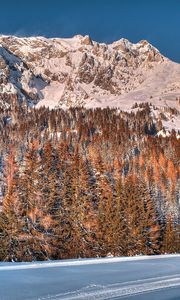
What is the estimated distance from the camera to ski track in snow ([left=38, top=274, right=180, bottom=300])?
11.9 metres

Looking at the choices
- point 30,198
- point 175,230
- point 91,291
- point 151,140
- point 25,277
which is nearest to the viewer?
point 91,291

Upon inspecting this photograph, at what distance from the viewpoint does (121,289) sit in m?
13.2

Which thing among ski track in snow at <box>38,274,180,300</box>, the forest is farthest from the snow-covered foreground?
the forest

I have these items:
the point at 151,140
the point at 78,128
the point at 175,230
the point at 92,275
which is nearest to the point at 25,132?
the point at 78,128

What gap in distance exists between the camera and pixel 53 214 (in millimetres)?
41219

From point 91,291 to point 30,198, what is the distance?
2730cm

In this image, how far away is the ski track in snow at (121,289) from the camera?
39.1ft

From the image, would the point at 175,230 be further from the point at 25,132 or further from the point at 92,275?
the point at 25,132

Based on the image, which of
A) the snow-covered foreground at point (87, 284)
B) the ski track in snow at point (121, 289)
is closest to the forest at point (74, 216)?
the snow-covered foreground at point (87, 284)

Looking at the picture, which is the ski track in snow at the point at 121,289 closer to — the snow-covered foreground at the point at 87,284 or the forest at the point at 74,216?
the snow-covered foreground at the point at 87,284

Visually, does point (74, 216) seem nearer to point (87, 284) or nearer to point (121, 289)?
point (87, 284)

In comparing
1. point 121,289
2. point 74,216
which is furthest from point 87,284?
point 74,216

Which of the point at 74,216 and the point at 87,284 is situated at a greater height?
the point at 74,216

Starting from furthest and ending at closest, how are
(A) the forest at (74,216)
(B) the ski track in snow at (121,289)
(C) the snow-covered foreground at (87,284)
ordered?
(A) the forest at (74,216) → (C) the snow-covered foreground at (87,284) → (B) the ski track in snow at (121,289)
